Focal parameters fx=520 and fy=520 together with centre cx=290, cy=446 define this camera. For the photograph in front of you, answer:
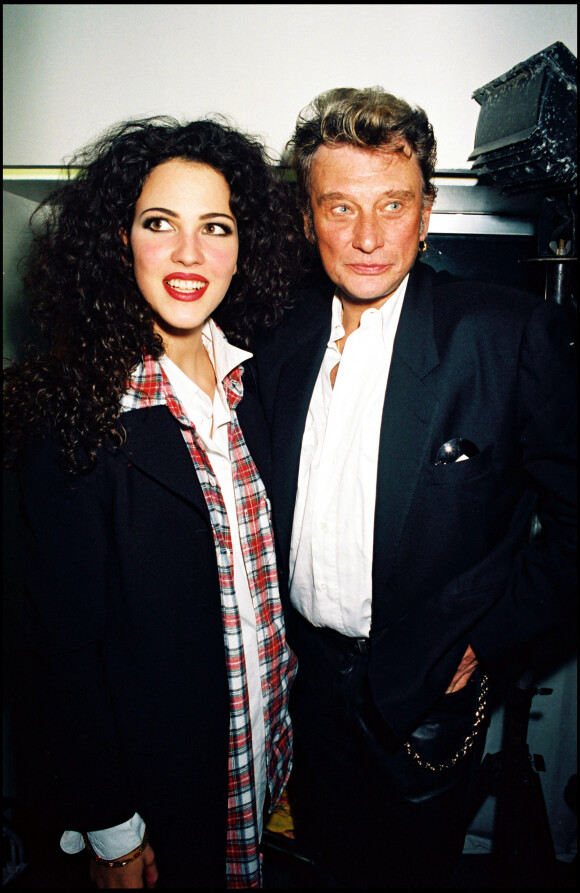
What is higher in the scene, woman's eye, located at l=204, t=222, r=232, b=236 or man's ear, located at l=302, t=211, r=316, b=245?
man's ear, located at l=302, t=211, r=316, b=245

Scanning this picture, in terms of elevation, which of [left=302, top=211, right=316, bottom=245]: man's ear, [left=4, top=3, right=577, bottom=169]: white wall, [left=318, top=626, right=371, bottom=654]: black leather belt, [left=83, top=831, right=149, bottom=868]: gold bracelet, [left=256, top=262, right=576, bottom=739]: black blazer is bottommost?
[left=83, top=831, right=149, bottom=868]: gold bracelet

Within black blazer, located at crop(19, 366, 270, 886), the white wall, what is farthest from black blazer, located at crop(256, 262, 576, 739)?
the white wall

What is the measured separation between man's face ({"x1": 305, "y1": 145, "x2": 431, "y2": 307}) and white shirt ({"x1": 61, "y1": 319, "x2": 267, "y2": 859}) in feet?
1.34

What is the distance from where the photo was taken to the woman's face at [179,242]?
4.09ft

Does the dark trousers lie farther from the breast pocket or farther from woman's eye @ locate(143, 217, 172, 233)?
woman's eye @ locate(143, 217, 172, 233)

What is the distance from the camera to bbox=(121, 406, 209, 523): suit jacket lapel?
1.18m

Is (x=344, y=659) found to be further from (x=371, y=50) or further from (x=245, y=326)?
(x=371, y=50)

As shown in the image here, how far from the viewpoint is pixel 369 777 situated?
1456 mm

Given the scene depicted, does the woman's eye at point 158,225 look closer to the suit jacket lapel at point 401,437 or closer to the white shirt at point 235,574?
the white shirt at point 235,574

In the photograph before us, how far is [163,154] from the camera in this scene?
1266mm

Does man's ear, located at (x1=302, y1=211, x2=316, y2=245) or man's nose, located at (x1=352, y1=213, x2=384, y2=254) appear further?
man's ear, located at (x1=302, y1=211, x2=316, y2=245)

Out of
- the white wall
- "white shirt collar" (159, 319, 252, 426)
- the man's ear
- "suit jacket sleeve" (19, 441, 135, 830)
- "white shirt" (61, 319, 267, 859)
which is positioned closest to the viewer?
"suit jacket sleeve" (19, 441, 135, 830)

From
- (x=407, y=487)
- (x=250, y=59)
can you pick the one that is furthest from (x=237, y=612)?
(x=250, y=59)

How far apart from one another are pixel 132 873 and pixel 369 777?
25.3 inches
